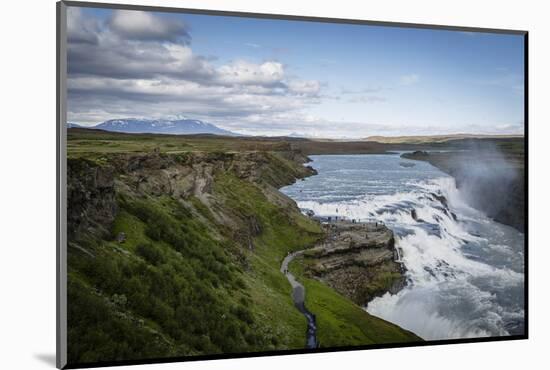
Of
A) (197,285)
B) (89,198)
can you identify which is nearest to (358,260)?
(197,285)

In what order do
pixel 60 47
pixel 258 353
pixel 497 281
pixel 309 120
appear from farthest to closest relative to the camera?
1. pixel 497 281
2. pixel 309 120
3. pixel 258 353
4. pixel 60 47

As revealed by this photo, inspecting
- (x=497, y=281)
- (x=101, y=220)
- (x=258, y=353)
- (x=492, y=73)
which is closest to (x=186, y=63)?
(x=101, y=220)

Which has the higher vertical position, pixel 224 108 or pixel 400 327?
pixel 224 108

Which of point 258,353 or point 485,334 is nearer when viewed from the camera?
point 258,353

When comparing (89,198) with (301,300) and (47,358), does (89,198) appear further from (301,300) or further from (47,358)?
(301,300)

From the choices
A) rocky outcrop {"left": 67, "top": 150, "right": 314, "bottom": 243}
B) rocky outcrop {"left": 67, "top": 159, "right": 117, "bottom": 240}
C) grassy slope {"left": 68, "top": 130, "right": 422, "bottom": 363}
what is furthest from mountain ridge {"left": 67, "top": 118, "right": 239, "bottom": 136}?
rocky outcrop {"left": 67, "top": 159, "right": 117, "bottom": 240}

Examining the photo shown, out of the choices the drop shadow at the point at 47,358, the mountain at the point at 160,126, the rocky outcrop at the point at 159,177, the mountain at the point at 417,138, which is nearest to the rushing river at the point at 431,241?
the mountain at the point at 417,138

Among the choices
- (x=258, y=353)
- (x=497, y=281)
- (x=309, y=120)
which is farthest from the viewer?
Result: (x=497, y=281)

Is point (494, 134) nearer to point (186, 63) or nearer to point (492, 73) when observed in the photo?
point (492, 73)
